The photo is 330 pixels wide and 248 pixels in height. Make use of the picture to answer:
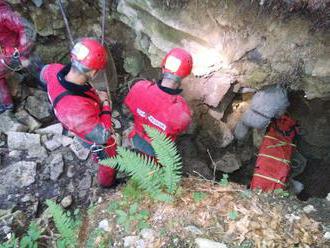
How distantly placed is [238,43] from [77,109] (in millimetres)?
2250

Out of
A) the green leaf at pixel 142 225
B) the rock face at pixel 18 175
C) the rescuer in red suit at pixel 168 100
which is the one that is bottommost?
the rock face at pixel 18 175

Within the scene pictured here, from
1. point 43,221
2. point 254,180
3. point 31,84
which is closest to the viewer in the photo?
point 43,221

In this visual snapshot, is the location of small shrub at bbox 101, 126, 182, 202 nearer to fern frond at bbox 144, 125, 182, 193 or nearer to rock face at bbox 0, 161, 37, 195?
fern frond at bbox 144, 125, 182, 193

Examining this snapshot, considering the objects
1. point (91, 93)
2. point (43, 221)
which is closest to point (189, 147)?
point (91, 93)

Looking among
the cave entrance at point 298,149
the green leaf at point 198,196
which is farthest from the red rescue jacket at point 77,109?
the cave entrance at point 298,149

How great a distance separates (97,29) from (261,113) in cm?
322

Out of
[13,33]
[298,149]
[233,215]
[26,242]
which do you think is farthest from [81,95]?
[298,149]

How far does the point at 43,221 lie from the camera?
449 centimetres

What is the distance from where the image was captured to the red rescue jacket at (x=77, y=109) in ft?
13.9

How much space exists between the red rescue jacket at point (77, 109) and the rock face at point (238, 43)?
5.20 ft

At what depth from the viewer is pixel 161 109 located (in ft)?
14.2

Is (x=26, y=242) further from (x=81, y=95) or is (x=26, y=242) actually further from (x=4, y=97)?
(x=4, y=97)

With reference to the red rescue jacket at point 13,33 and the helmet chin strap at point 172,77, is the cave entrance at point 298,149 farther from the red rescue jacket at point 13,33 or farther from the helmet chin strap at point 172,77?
the red rescue jacket at point 13,33

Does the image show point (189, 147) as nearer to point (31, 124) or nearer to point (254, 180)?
point (254, 180)
